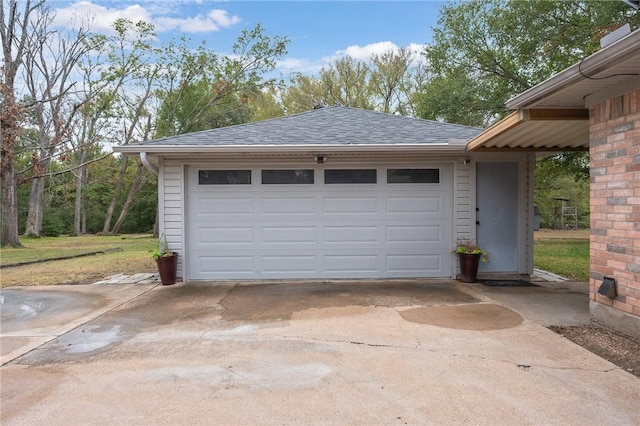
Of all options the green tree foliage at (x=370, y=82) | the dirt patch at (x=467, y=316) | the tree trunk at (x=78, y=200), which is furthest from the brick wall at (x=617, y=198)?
the tree trunk at (x=78, y=200)

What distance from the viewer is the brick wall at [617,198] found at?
3627 millimetres

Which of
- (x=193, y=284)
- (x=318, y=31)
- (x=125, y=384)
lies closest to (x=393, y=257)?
(x=193, y=284)

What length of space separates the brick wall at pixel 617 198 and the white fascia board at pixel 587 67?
1.92 ft

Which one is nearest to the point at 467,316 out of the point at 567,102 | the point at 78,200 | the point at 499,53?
the point at 567,102

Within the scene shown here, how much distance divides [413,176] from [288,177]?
2.18 meters

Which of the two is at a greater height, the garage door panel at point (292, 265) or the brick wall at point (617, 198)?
the brick wall at point (617, 198)

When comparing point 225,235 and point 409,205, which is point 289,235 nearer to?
point 225,235

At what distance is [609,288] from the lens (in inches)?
152

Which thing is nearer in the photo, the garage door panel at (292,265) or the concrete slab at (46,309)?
the concrete slab at (46,309)

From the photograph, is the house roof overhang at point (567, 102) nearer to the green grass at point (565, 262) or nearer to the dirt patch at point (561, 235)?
the green grass at point (565, 262)

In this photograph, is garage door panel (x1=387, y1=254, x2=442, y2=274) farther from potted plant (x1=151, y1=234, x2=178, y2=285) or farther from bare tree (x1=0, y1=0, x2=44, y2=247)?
bare tree (x1=0, y1=0, x2=44, y2=247)

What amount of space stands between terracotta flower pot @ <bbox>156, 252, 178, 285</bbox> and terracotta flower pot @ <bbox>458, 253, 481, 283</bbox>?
4794 millimetres

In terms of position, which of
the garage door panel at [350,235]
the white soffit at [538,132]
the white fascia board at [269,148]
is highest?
the white soffit at [538,132]

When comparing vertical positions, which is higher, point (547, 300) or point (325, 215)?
point (325, 215)
